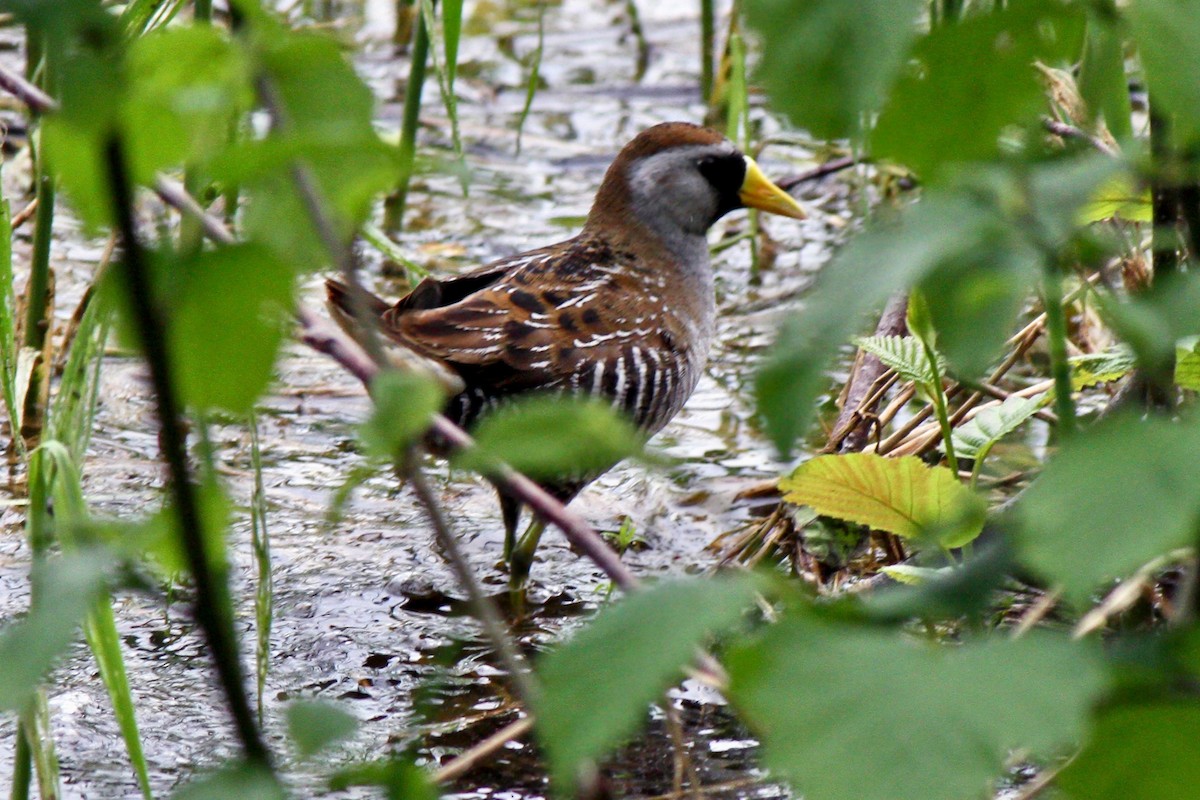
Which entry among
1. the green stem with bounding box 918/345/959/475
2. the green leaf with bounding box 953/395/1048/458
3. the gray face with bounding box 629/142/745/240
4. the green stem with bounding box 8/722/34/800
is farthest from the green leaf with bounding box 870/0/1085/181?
the gray face with bounding box 629/142/745/240

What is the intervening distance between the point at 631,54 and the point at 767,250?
1650mm

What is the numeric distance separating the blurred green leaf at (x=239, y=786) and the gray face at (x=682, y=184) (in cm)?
303

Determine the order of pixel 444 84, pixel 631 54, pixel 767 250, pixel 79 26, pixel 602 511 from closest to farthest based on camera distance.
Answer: pixel 79 26, pixel 444 84, pixel 602 511, pixel 767 250, pixel 631 54

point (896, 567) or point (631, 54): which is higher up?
point (631, 54)

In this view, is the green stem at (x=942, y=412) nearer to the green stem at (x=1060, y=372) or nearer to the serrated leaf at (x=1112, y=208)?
the serrated leaf at (x=1112, y=208)

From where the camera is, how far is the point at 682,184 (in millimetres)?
3773

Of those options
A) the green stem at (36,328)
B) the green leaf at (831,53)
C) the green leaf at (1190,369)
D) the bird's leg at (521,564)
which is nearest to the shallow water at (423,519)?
the bird's leg at (521,564)

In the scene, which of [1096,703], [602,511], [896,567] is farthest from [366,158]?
[602,511]

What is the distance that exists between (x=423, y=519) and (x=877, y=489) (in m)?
1.29

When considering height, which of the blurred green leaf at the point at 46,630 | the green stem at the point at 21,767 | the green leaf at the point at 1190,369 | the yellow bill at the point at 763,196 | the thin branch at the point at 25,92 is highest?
the thin branch at the point at 25,92

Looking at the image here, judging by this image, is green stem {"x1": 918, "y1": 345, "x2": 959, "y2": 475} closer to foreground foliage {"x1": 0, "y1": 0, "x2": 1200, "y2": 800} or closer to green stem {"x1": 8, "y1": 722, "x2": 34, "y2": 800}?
green stem {"x1": 8, "y1": 722, "x2": 34, "y2": 800}

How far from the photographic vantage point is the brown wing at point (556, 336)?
311 centimetres

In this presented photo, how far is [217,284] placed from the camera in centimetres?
76

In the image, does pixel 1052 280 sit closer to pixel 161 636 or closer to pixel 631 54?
pixel 161 636
